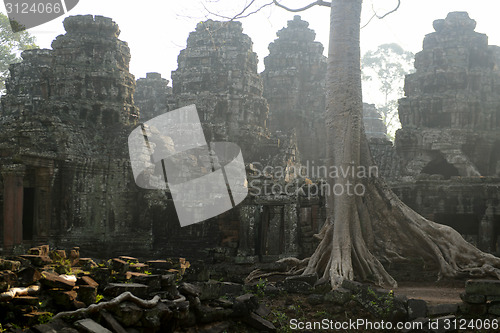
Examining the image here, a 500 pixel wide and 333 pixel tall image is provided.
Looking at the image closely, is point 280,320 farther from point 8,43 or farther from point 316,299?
point 8,43

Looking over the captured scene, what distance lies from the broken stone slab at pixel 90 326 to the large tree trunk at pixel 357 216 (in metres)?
4.87

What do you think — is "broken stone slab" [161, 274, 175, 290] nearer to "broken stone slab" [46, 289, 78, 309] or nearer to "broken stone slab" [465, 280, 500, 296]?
"broken stone slab" [46, 289, 78, 309]

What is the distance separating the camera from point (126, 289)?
7152mm

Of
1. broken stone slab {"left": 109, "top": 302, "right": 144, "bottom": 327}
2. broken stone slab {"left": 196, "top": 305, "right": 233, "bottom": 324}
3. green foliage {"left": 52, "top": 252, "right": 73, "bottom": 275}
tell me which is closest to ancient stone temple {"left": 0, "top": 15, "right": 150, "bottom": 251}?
green foliage {"left": 52, "top": 252, "right": 73, "bottom": 275}

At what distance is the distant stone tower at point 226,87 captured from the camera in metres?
25.5

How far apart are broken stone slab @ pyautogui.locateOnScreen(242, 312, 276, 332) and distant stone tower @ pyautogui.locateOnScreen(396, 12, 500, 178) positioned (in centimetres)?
→ 1639

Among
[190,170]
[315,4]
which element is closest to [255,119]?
[190,170]

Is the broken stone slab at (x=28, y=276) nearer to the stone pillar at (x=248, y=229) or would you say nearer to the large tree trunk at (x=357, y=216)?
the large tree trunk at (x=357, y=216)

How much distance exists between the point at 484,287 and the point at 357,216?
3.18 meters

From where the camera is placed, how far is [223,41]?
88.4 ft

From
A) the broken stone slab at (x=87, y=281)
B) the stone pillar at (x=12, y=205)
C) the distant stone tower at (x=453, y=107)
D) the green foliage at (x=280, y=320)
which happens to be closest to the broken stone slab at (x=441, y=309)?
the green foliage at (x=280, y=320)

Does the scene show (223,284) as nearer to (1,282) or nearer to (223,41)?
(1,282)

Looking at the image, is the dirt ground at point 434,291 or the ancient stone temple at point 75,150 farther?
the ancient stone temple at point 75,150

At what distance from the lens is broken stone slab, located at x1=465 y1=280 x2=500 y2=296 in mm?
8031
